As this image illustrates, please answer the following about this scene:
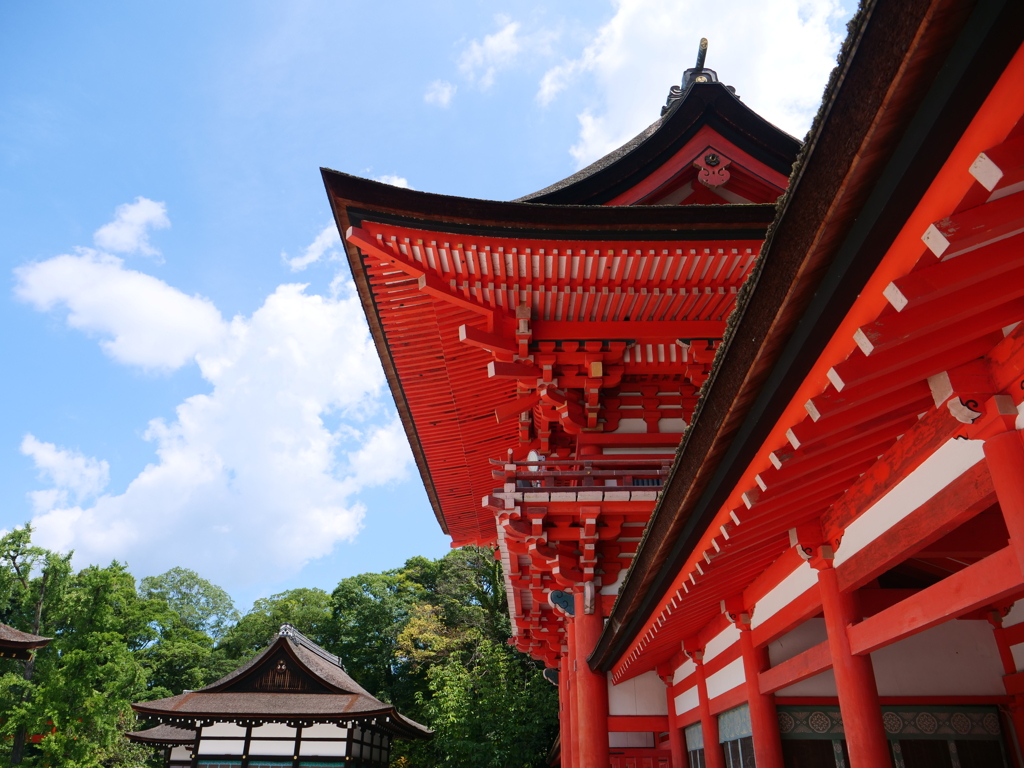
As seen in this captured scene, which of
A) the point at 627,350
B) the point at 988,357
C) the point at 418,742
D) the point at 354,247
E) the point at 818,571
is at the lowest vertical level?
the point at 418,742

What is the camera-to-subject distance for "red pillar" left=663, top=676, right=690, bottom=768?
8.03 meters

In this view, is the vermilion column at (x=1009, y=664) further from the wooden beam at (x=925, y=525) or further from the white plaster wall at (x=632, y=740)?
the white plaster wall at (x=632, y=740)

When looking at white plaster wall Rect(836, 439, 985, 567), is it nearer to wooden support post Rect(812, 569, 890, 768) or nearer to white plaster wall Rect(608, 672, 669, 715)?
wooden support post Rect(812, 569, 890, 768)

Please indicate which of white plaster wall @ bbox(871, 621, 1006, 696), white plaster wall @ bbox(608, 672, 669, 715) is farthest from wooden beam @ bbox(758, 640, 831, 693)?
white plaster wall @ bbox(608, 672, 669, 715)

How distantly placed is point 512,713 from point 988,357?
20.8 meters

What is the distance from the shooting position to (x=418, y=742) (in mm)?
28344

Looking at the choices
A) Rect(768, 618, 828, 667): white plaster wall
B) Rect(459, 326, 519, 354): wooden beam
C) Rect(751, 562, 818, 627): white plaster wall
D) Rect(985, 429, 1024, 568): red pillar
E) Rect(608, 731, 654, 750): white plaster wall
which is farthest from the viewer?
Rect(608, 731, 654, 750): white plaster wall

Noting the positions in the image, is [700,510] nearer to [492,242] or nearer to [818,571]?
[818,571]

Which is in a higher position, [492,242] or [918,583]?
[492,242]

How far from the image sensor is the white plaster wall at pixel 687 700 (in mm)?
7246

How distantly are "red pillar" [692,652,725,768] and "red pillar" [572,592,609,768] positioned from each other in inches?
74.7

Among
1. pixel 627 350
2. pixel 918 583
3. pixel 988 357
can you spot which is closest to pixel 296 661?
pixel 627 350

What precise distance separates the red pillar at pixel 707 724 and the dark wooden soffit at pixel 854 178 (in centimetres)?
468

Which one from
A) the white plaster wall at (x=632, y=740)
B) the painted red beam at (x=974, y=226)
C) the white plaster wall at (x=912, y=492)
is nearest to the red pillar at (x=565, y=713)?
the white plaster wall at (x=632, y=740)
